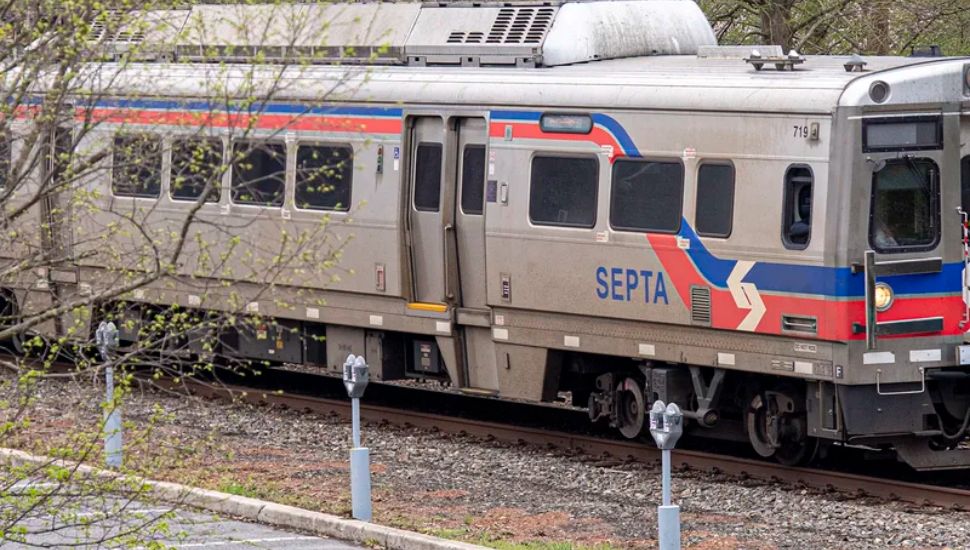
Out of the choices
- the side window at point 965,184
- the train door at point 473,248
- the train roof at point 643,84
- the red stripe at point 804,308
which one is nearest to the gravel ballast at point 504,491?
the train door at point 473,248

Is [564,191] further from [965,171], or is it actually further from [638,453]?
[965,171]

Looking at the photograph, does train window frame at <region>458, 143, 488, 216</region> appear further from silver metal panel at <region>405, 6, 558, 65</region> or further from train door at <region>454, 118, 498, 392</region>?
silver metal panel at <region>405, 6, 558, 65</region>

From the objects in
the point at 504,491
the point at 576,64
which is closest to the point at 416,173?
the point at 576,64

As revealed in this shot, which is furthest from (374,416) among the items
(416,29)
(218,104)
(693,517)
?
(218,104)

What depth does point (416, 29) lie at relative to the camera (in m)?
16.9

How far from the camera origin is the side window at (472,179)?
1564 cm

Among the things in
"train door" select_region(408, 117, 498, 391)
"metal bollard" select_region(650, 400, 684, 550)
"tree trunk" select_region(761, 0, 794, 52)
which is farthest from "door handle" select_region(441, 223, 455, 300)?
"tree trunk" select_region(761, 0, 794, 52)

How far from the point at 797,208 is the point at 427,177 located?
4082mm

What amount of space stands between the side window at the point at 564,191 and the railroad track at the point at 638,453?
1.99 meters

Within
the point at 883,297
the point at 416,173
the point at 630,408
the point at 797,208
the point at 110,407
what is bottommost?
the point at 630,408

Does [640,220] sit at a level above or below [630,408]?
above

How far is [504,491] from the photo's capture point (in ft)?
43.7

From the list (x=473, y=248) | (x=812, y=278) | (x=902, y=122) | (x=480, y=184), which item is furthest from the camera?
(x=473, y=248)

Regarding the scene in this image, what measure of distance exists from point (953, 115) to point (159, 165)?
692cm
